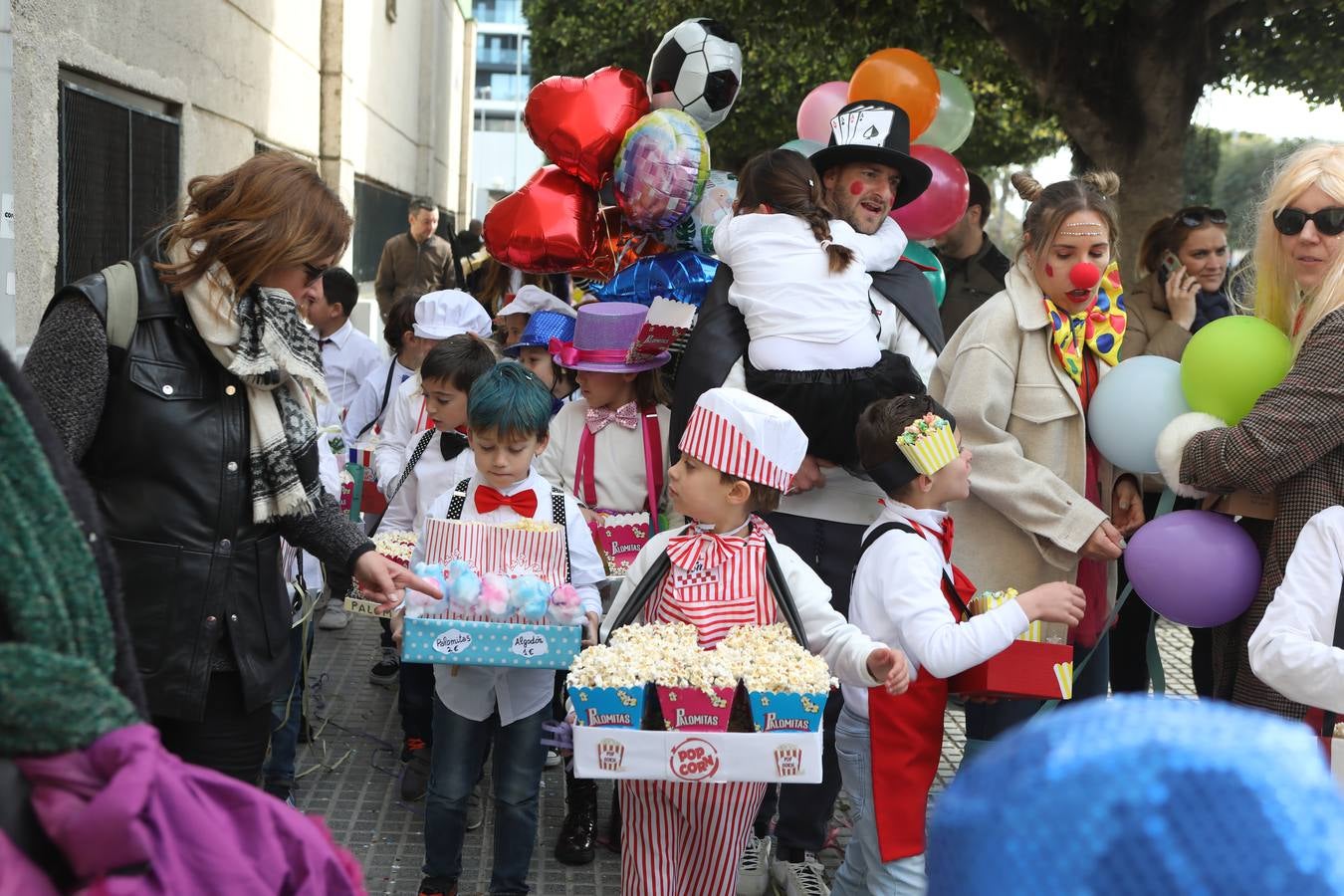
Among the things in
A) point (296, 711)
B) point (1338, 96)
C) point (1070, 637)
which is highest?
point (1338, 96)

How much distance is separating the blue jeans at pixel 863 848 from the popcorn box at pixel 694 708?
722mm

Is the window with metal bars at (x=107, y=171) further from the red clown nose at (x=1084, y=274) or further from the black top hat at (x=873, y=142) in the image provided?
the red clown nose at (x=1084, y=274)

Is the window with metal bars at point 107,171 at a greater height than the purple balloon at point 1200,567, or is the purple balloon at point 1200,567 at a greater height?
the window with metal bars at point 107,171

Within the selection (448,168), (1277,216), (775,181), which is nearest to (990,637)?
(1277,216)

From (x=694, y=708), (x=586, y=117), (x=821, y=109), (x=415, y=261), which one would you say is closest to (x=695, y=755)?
(x=694, y=708)

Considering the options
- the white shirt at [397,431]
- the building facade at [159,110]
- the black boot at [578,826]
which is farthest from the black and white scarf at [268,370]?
the white shirt at [397,431]

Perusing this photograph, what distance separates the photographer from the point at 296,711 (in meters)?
4.83

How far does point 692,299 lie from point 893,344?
956 mm

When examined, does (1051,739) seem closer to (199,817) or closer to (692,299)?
(199,817)

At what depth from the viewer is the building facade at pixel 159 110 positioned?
19.7 ft

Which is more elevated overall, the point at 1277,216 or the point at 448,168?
the point at 448,168

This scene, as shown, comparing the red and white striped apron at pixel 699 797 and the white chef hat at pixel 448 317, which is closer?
the red and white striped apron at pixel 699 797

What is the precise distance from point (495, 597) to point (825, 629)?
0.84 m

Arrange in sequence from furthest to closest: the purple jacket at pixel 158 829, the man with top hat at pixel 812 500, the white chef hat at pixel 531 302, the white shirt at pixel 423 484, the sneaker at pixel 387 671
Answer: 1. the sneaker at pixel 387 671
2. the white chef hat at pixel 531 302
3. the white shirt at pixel 423 484
4. the man with top hat at pixel 812 500
5. the purple jacket at pixel 158 829
